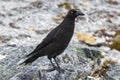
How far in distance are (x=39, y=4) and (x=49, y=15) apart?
1.72 meters

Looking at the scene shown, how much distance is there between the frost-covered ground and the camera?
21250 millimetres

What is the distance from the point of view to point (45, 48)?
1507 centimetres

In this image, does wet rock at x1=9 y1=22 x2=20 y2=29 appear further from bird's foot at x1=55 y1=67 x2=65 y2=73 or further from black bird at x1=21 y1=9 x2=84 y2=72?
bird's foot at x1=55 y1=67 x2=65 y2=73

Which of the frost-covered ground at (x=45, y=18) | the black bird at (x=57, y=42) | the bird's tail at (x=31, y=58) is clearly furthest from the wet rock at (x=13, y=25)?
the bird's tail at (x=31, y=58)

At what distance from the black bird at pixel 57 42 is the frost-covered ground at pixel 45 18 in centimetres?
472

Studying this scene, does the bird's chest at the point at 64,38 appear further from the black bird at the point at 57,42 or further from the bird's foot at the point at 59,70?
the bird's foot at the point at 59,70

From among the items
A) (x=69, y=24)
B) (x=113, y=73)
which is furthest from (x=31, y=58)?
(x=113, y=73)

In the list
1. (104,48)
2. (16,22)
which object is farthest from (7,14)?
(104,48)

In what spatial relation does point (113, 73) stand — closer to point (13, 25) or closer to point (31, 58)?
point (31, 58)

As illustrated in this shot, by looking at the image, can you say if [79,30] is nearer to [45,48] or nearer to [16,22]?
[16,22]

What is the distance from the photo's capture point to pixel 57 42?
14.9 meters

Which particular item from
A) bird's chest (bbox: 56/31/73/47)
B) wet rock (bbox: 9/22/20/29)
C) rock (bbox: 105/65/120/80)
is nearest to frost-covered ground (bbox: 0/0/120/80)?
wet rock (bbox: 9/22/20/29)

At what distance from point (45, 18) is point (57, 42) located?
10148 mm

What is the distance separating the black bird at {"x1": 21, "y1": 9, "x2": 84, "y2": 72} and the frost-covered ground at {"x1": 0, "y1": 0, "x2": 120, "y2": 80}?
4716 millimetres
